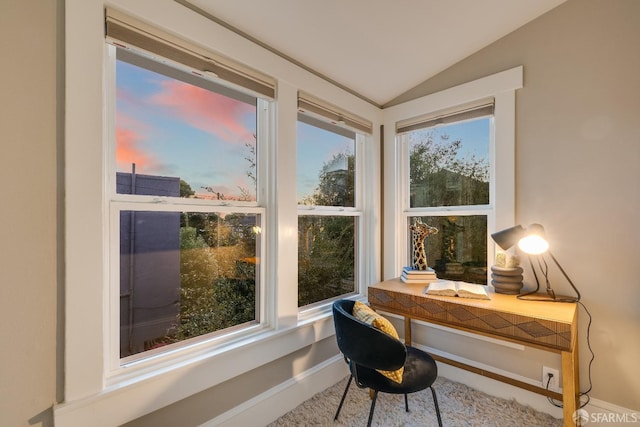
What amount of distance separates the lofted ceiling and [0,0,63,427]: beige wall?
2.14ft

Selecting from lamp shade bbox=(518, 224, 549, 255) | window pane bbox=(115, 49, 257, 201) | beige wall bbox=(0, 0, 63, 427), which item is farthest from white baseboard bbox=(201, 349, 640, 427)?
window pane bbox=(115, 49, 257, 201)

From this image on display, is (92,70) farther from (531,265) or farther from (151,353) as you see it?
(531,265)

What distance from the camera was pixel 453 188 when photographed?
7.57 ft

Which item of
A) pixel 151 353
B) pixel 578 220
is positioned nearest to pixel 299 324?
pixel 151 353

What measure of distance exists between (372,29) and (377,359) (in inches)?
71.8

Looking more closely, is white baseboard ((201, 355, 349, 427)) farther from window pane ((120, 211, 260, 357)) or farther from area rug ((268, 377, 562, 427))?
window pane ((120, 211, 260, 357))

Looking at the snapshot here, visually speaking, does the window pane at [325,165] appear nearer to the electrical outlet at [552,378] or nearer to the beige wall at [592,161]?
the beige wall at [592,161]

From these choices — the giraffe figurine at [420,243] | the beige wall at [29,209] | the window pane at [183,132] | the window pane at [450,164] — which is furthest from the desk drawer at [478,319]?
the beige wall at [29,209]

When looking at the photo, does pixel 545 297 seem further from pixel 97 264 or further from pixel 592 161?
pixel 97 264

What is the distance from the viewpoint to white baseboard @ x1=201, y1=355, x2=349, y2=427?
5.24ft

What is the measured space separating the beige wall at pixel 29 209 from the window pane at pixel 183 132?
0.25 metres

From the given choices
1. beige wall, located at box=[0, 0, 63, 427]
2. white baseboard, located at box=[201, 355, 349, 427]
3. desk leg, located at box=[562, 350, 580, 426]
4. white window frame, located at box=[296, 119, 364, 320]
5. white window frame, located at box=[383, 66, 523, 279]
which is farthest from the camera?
white window frame, located at box=[296, 119, 364, 320]

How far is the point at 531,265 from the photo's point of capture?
1.91 m

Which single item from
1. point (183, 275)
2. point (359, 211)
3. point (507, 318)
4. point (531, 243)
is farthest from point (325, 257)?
point (531, 243)
